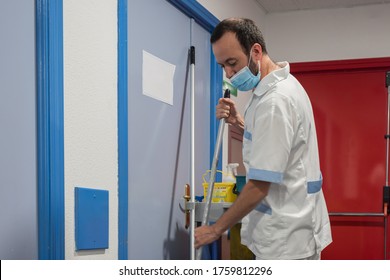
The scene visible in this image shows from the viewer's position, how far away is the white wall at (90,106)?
5.83 feet

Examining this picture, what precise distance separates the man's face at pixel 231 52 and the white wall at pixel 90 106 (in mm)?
397

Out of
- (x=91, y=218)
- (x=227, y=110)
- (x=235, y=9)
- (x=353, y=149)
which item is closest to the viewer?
(x=91, y=218)

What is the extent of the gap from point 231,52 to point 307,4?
239cm

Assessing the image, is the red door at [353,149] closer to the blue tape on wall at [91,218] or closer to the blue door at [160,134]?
the blue door at [160,134]

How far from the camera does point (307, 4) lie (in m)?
4.13

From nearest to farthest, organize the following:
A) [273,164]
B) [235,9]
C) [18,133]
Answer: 1. [18,133]
2. [273,164]
3. [235,9]

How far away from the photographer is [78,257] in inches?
72.0

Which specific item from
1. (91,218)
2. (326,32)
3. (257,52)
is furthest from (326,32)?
(91,218)

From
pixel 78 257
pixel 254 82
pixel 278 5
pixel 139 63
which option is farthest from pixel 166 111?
pixel 278 5

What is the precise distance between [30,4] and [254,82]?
774 millimetres

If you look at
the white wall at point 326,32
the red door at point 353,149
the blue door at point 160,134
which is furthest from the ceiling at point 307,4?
the blue door at point 160,134

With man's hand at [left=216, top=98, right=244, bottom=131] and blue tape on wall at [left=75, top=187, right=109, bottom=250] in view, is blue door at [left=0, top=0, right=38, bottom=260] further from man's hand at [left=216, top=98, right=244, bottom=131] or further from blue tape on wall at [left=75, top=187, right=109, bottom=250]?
man's hand at [left=216, top=98, right=244, bottom=131]

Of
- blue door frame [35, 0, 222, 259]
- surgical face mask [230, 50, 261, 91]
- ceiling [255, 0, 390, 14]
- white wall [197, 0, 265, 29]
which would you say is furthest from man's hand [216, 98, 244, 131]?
ceiling [255, 0, 390, 14]

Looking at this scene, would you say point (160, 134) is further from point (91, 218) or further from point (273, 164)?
point (273, 164)
